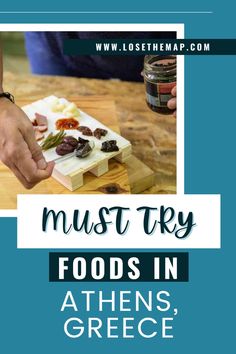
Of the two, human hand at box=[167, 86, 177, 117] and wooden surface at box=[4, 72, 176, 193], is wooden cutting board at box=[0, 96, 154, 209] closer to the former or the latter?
wooden surface at box=[4, 72, 176, 193]

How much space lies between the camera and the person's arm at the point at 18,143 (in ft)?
4.91

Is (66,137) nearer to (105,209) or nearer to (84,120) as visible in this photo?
(84,120)

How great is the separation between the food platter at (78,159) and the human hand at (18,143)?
0.16 meters

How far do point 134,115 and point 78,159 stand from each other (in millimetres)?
439

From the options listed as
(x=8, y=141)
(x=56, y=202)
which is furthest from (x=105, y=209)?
(x=8, y=141)

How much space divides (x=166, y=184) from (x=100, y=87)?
0.55m

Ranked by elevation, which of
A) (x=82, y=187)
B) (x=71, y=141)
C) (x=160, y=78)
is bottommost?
(x=82, y=187)

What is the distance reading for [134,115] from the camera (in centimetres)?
212

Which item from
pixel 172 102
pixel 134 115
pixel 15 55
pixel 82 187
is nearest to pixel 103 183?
pixel 82 187

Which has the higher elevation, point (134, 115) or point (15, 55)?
point (15, 55)

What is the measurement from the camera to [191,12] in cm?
145

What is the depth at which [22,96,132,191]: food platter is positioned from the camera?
171 centimetres

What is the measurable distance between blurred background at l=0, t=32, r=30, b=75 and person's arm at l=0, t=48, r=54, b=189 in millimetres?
1542

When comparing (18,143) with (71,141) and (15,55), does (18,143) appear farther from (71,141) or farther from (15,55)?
(15,55)
